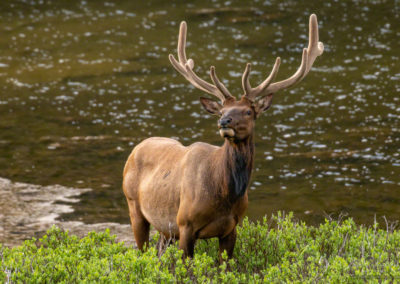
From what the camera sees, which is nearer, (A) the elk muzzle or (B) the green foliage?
(B) the green foliage

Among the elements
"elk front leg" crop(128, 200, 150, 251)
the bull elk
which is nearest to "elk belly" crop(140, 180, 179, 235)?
the bull elk

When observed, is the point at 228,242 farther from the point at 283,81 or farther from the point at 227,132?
the point at 283,81

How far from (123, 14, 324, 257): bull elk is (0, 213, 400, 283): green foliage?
0.33 meters

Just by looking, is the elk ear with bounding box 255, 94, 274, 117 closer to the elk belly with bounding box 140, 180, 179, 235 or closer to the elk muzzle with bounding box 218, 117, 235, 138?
the elk muzzle with bounding box 218, 117, 235, 138

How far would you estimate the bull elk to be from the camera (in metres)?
7.84

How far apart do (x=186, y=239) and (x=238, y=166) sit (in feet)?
2.88

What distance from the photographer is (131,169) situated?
898 centimetres

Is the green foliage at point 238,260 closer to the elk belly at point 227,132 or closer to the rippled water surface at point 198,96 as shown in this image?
the elk belly at point 227,132

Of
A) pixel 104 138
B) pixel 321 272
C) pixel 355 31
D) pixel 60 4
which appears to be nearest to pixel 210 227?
pixel 321 272

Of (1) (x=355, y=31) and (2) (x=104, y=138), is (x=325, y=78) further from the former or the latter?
(2) (x=104, y=138)

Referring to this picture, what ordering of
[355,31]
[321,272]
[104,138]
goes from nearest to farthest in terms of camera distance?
[321,272] < [104,138] < [355,31]

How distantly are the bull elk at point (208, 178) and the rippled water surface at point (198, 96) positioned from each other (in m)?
3.84

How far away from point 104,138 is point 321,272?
9.82 meters

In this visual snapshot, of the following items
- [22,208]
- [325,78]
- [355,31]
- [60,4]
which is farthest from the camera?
[60,4]
